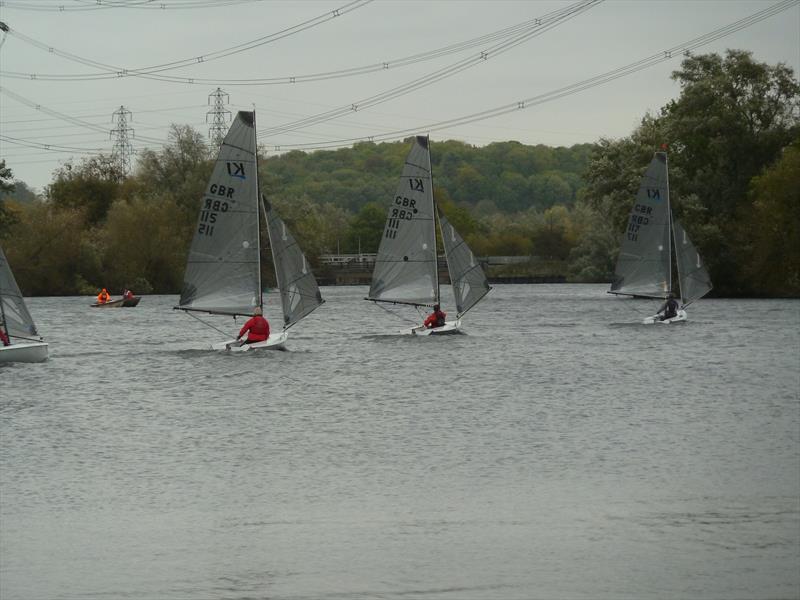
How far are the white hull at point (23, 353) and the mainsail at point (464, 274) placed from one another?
19.1m

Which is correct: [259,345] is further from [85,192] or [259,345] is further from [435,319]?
[85,192]

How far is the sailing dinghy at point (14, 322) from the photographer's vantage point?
45.1 meters

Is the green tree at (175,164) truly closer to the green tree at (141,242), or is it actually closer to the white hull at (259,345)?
the green tree at (141,242)

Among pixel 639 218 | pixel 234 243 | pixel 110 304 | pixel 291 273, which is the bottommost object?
pixel 110 304

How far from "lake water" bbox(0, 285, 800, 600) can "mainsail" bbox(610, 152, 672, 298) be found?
24.0 meters

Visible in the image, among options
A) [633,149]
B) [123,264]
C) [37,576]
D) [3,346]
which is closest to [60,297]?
[123,264]

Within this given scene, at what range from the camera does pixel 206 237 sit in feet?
165

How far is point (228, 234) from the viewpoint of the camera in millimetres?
50438

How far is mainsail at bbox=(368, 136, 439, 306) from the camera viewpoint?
59.2m

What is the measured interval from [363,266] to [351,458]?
147726 mm

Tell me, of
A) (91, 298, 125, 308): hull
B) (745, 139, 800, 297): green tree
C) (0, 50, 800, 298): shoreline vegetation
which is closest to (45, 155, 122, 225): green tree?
(0, 50, 800, 298): shoreline vegetation

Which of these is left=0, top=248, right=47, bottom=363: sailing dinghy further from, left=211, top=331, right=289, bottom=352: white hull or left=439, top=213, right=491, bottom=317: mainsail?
left=439, top=213, right=491, bottom=317: mainsail

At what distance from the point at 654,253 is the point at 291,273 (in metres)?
34.3

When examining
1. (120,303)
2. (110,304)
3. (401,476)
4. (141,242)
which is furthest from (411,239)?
(141,242)
